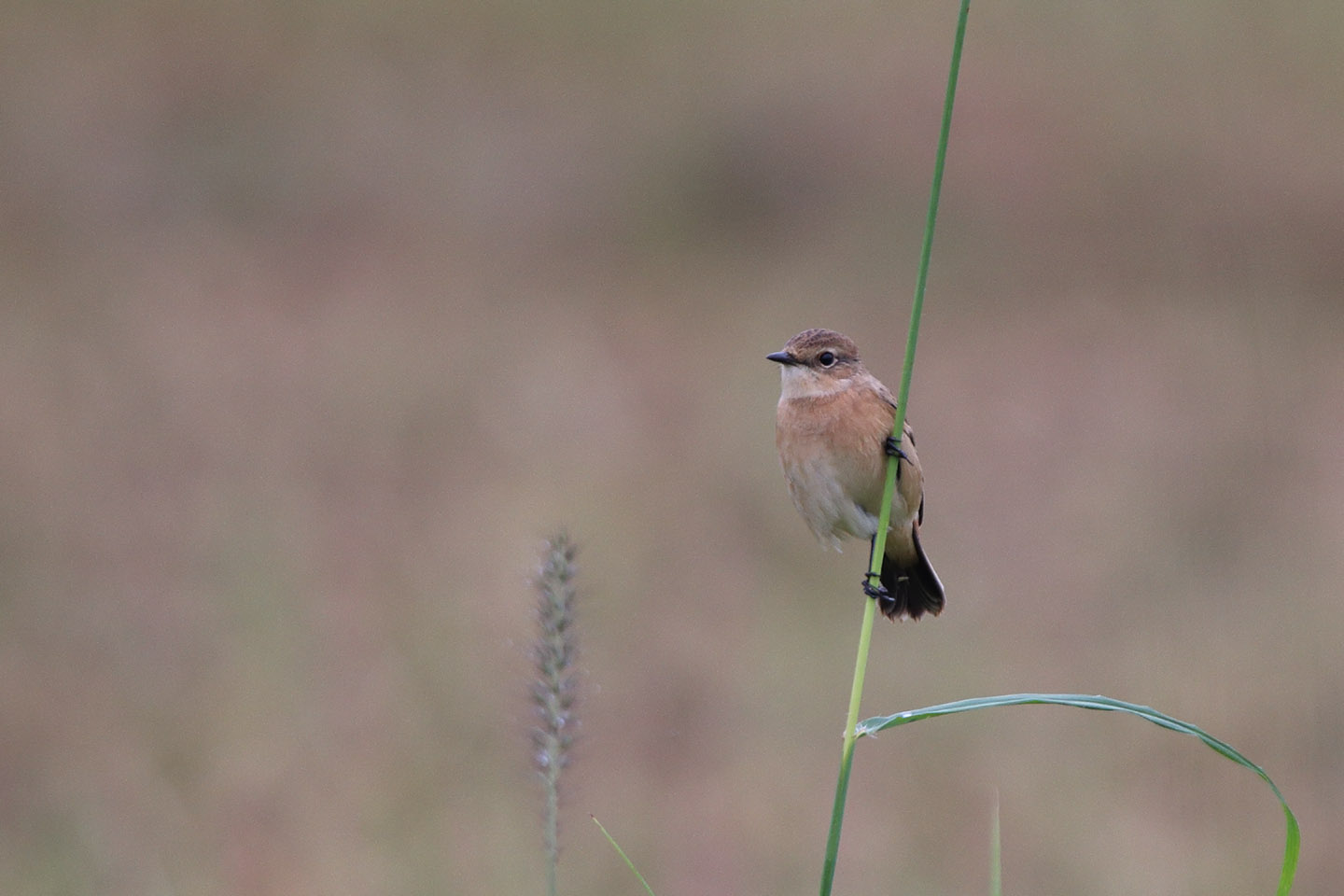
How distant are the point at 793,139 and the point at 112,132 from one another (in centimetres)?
859

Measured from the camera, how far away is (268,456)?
11898 millimetres

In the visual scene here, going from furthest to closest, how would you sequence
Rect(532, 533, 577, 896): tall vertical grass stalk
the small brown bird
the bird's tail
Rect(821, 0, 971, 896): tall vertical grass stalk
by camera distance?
the bird's tail
the small brown bird
Rect(532, 533, 577, 896): tall vertical grass stalk
Rect(821, 0, 971, 896): tall vertical grass stalk

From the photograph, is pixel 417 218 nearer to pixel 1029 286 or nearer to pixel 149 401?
pixel 149 401

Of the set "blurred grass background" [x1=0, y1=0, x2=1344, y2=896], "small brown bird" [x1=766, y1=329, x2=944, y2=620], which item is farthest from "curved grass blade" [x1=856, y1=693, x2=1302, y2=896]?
"blurred grass background" [x1=0, y1=0, x2=1344, y2=896]

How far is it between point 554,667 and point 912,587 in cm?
229

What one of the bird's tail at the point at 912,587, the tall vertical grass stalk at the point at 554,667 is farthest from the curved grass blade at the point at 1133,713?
the bird's tail at the point at 912,587

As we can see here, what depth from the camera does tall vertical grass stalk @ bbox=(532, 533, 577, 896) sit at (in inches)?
87.3

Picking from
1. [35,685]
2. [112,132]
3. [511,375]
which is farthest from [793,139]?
[35,685]

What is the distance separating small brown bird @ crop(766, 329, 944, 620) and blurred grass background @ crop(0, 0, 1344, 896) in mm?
774

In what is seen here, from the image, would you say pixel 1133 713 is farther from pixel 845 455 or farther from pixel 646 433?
pixel 646 433

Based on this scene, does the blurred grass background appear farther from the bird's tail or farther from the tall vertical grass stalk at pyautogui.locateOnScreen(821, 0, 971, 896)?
the tall vertical grass stalk at pyautogui.locateOnScreen(821, 0, 971, 896)

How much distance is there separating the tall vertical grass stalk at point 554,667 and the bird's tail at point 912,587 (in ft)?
6.66

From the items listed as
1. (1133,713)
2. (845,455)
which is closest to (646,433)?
(845,455)

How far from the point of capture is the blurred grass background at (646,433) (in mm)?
7188
